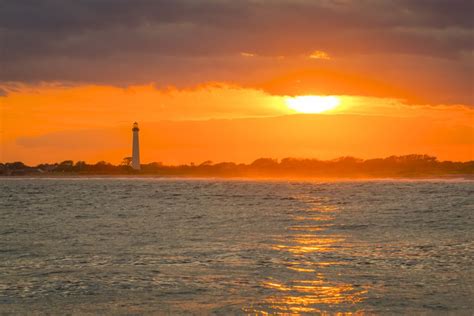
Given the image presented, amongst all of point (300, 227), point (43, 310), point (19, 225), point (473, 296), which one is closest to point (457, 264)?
point (473, 296)

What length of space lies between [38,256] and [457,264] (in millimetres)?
16304

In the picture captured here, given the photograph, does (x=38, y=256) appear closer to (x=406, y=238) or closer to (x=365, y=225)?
(x=406, y=238)

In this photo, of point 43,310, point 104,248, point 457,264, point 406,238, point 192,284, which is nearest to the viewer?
point 43,310

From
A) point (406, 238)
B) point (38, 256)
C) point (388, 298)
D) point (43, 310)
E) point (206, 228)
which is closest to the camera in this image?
point (43, 310)

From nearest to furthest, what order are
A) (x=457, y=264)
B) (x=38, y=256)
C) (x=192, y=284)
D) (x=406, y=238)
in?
(x=192, y=284)
(x=457, y=264)
(x=38, y=256)
(x=406, y=238)

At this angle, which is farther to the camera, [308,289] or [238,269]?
[238,269]

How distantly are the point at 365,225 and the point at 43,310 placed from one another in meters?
28.5

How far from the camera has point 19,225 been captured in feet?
140

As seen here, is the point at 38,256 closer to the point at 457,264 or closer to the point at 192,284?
the point at 192,284

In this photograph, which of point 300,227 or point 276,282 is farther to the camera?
point 300,227

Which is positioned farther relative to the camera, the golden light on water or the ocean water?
the ocean water

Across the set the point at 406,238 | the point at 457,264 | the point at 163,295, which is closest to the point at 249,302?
the point at 163,295

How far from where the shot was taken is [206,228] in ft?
130

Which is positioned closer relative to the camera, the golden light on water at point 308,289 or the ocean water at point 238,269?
the golden light on water at point 308,289
